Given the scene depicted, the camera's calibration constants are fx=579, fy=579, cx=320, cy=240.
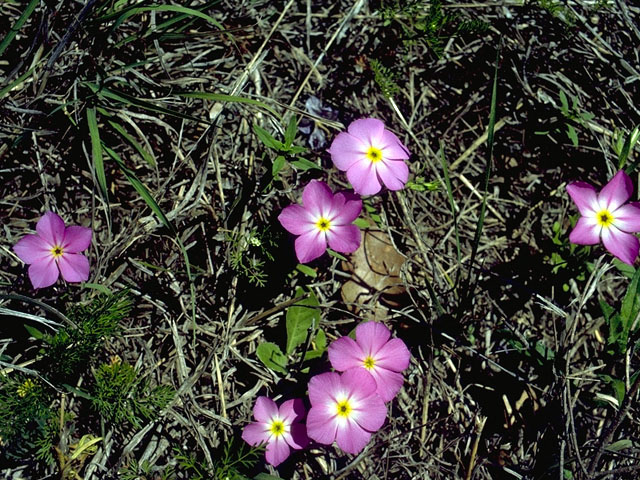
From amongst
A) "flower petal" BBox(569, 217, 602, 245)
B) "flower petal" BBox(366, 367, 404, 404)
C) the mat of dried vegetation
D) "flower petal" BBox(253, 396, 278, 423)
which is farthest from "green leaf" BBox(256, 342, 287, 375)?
"flower petal" BBox(569, 217, 602, 245)

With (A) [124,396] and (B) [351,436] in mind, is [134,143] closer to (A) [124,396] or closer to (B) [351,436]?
(A) [124,396]

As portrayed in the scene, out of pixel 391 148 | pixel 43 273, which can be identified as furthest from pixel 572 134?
pixel 43 273

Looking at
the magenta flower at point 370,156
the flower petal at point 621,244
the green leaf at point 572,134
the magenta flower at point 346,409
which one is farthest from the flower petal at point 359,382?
the green leaf at point 572,134

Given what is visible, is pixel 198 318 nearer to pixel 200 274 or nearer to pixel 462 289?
pixel 200 274

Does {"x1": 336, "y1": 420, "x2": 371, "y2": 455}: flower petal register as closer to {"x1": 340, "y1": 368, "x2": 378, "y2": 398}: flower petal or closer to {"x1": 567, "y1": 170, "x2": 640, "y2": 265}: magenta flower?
{"x1": 340, "y1": 368, "x2": 378, "y2": 398}: flower petal

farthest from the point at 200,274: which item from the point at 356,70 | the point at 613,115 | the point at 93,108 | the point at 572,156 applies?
the point at 613,115

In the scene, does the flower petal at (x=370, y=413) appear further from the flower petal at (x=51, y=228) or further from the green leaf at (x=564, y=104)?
the green leaf at (x=564, y=104)
